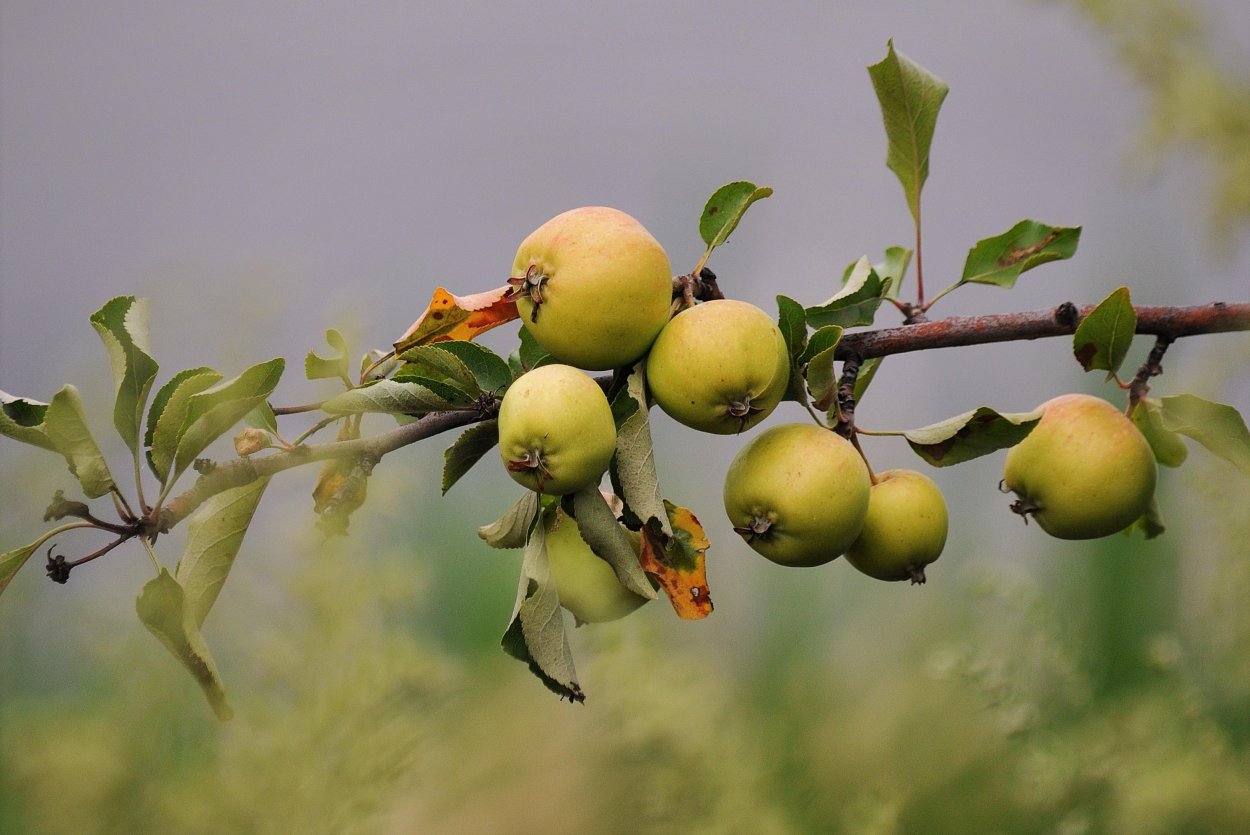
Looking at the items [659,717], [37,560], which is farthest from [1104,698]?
[37,560]

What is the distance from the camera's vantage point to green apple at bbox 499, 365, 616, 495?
0.44 metres

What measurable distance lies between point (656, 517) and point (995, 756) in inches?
37.1

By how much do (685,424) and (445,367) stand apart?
0.39 feet

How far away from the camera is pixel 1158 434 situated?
0.65 metres

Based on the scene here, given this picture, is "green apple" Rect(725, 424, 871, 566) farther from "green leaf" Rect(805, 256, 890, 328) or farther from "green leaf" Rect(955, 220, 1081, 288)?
"green leaf" Rect(955, 220, 1081, 288)

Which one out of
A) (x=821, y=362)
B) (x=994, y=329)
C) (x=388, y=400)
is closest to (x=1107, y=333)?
(x=994, y=329)

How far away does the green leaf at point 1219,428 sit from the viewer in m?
0.57

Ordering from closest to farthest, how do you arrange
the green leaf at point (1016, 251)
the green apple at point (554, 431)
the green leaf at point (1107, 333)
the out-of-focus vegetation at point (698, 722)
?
the green apple at point (554, 431), the green leaf at point (1107, 333), the green leaf at point (1016, 251), the out-of-focus vegetation at point (698, 722)

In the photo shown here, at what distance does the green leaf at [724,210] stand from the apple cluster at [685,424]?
6 cm

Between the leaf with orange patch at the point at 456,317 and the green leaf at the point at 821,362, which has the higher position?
the leaf with orange patch at the point at 456,317

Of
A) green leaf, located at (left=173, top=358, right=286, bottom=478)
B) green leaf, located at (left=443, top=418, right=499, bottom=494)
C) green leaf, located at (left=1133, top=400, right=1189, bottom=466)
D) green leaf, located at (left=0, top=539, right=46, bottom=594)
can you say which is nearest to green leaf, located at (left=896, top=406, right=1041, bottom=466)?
green leaf, located at (left=1133, top=400, right=1189, bottom=466)

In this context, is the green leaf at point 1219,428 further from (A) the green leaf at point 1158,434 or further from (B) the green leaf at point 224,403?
(B) the green leaf at point 224,403

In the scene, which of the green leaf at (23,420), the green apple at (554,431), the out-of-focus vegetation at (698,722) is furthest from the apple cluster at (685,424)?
the out-of-focus vegetation at (698,722)

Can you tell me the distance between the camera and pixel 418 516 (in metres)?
1.47
